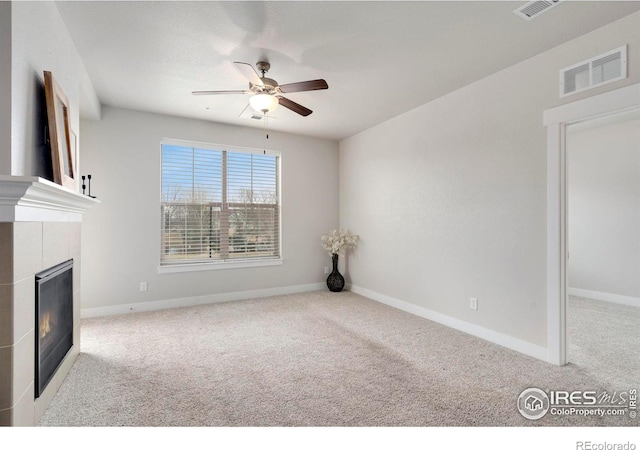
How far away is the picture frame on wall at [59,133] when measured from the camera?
203cm

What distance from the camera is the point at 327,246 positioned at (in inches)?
217

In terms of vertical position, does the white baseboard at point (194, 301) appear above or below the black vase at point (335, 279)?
below

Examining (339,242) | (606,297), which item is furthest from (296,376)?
(606,297)

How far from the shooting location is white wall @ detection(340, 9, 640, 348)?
2832 mm

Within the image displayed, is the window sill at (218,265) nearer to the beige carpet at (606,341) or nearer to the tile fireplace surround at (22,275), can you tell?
the tile fireplace surround at (22,275)

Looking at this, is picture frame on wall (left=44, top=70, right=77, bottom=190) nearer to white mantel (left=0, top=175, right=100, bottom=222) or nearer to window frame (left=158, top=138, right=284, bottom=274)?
white mantel (left=0, top=175, right=100, bottom=222)

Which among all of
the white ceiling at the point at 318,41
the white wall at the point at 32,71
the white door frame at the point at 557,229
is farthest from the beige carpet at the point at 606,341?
the white wall at the point at 32,71

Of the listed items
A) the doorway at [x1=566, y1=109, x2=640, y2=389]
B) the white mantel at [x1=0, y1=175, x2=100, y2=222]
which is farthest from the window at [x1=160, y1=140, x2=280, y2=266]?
the doorway at [x1=566, y1=109, x2=640, y2=389]

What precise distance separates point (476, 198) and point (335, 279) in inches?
107

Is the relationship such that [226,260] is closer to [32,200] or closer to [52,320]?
[52,320]

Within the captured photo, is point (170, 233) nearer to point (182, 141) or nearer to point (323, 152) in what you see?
point (182, 141)

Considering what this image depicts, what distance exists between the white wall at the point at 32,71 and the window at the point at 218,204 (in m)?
2.20

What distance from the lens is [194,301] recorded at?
461 cm
